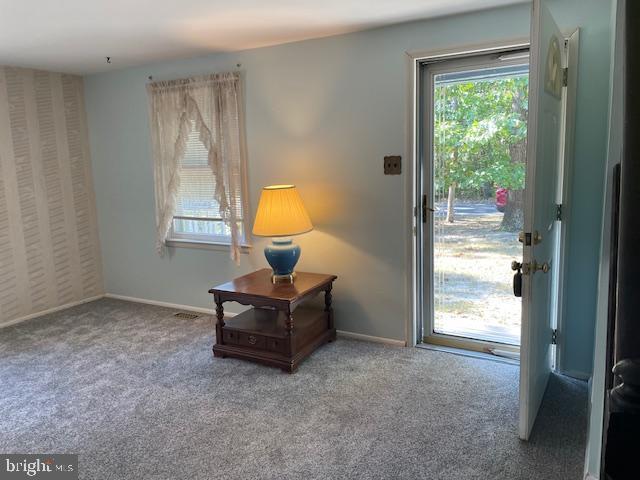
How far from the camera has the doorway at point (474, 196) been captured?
2.98 meters

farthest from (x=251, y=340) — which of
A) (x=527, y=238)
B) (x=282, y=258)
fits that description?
(x=527, y=238)

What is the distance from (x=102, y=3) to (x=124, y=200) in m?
2.30

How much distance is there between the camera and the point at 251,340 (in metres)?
3.13

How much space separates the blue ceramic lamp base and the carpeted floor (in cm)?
59

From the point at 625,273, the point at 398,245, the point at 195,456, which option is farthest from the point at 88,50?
the point at 625,273

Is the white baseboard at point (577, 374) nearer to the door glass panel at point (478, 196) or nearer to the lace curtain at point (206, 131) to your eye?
the door glass panel at point (478, 196)

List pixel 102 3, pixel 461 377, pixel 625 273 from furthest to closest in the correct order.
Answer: pixel 461 377
pixel 102 3
pixel 625 273

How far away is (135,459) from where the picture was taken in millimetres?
2137

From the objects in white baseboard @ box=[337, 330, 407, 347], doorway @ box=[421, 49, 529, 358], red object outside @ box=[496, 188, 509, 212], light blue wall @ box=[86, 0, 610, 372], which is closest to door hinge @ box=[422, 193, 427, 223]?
doorway @ box=[421, 49, 529, 358]

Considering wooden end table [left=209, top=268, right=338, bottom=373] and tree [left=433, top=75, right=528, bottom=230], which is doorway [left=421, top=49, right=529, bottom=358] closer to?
tree [left=433, top=75, right=528, bottom=230]

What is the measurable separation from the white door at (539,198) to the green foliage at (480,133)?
1.40 feet

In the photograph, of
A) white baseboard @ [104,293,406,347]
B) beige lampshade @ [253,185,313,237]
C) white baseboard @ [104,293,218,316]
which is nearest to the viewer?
beige lampshade @ [253,185,313,237]

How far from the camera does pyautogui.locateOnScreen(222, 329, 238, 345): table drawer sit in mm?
3189

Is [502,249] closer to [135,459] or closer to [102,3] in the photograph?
[135,459]
